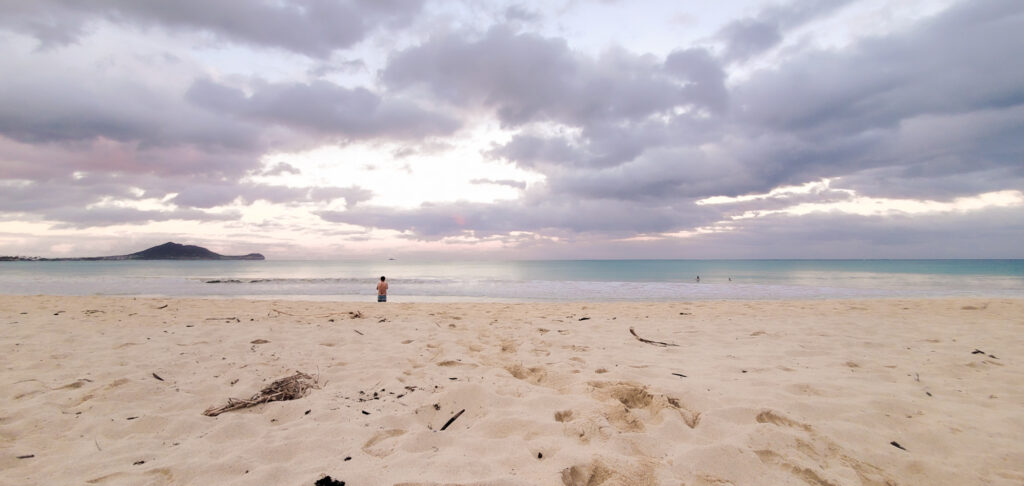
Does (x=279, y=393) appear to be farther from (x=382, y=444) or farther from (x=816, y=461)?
(x=816, y=461)

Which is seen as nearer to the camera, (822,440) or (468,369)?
(822,440)

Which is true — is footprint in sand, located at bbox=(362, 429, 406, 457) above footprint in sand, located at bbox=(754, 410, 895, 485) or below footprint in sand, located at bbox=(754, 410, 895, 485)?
below

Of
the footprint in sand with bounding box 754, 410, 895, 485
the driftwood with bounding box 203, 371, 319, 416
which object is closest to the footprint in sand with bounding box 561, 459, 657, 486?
the footprint in sand with bounding box 754, 410, 895, 485

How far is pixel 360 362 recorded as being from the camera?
4.89 m

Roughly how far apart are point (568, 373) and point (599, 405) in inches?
42.5

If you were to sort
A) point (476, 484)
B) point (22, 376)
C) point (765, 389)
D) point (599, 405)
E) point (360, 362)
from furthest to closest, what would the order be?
point (360, 362)
point (22, 376)
point (765, 389)
point (599, 405)
point (476, 484)

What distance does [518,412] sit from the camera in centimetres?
315

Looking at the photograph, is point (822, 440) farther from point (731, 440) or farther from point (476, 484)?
point (476, 484)

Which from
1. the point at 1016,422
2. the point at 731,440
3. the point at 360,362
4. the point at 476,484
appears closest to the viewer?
the point at 476,484

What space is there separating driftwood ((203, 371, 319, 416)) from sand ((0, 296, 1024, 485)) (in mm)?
101

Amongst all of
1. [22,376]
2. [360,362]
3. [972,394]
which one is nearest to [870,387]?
[972,394]

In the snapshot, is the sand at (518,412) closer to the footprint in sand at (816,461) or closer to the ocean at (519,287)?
the footprint in sand at (816,461)

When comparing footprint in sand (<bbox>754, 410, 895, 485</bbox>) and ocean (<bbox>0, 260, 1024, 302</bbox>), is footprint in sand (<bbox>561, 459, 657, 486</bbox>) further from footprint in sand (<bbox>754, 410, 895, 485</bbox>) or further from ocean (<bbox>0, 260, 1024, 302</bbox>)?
ocean (<bbox>0, 260, 1024, 302</bbox>)

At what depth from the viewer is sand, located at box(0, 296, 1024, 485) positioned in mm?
2361
